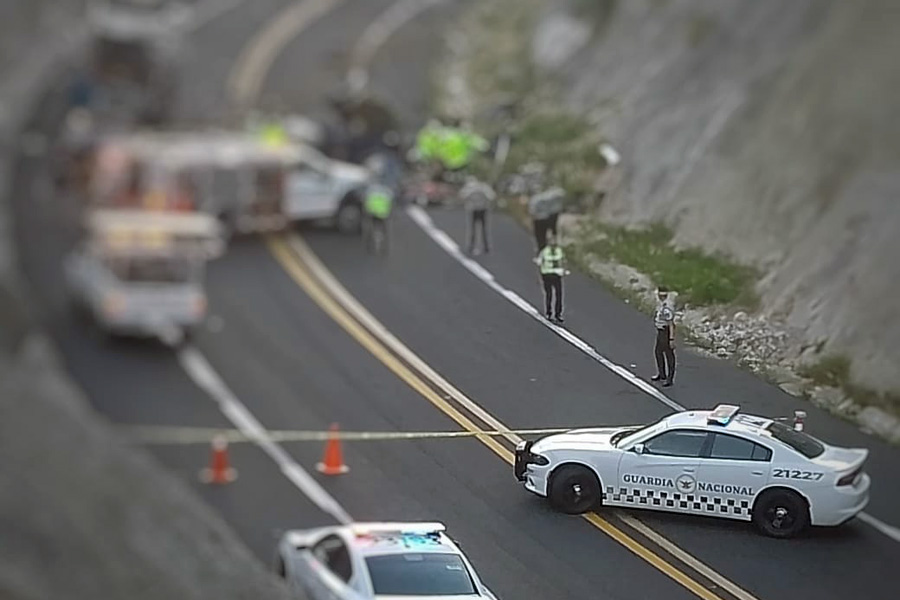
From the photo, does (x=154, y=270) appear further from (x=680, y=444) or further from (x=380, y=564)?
(x=680, y=444)

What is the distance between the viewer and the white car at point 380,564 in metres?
7.60

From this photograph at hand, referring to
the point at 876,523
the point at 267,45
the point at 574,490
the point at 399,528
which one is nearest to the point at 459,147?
the point at 399,528

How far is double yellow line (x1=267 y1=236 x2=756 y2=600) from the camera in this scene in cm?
703

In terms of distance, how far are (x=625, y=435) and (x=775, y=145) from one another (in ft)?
7.41

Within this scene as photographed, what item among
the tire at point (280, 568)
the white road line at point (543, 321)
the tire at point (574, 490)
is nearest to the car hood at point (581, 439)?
the tire at point (574, 490)

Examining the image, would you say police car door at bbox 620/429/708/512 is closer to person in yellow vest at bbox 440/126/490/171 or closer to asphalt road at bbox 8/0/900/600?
asphalt road at bbox 8/0/900/600

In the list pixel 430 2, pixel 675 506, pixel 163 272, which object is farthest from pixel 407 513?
pixel 430 2

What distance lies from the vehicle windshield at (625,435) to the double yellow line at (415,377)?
371mm

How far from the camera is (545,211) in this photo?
25.9 ft

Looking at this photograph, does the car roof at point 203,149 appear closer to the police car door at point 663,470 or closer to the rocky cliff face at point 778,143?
the rocky cliff face at point 778,143

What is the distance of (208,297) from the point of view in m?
8.68

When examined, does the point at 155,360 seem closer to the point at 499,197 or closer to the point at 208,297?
the point at 208,297

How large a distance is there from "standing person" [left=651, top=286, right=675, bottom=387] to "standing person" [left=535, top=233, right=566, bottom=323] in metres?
0.49

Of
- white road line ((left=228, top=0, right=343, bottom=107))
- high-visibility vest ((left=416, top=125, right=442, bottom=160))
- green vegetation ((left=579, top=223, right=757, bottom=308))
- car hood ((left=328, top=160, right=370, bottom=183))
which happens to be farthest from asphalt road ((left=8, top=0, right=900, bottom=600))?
white road line ((left=228, top=0, right=343, bottom=107))
